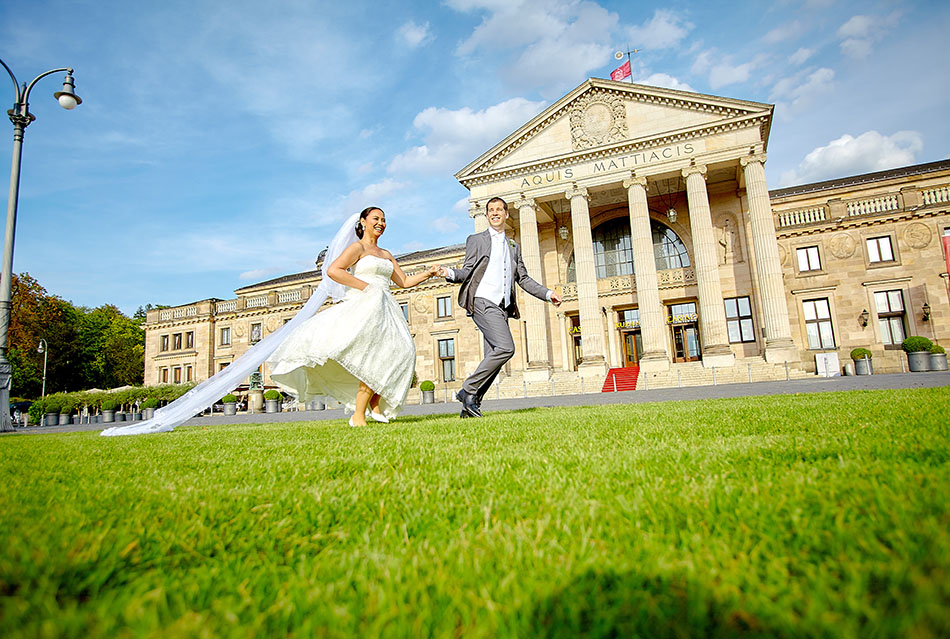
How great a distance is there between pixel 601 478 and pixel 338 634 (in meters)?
1.34

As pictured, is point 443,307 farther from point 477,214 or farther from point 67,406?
point 67,406

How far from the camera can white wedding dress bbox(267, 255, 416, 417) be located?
5.71 metres

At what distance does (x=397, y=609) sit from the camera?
93cm

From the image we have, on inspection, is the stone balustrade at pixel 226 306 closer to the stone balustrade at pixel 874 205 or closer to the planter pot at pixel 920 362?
the stone balustrade at pixel 874 205

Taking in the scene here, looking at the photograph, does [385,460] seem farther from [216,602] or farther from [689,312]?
[689,312]

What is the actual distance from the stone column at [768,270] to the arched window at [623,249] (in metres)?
5.87

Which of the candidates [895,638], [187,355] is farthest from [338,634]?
[187,355]

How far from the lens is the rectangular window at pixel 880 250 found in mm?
26453

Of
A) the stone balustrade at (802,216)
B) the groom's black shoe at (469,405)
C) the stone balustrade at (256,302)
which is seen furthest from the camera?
the stone balustrade at (256,302)

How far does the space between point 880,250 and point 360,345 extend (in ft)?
102

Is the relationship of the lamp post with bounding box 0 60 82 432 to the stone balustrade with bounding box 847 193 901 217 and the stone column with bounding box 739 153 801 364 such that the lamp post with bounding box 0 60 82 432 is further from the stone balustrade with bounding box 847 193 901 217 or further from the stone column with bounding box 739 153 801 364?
the stone balustrade with bounding box 847 193 901 217

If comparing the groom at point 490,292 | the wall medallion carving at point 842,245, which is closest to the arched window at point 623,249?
the wall medallion carving at point 842,245

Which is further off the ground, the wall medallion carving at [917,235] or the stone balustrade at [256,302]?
the stone balustrade at [256,302]

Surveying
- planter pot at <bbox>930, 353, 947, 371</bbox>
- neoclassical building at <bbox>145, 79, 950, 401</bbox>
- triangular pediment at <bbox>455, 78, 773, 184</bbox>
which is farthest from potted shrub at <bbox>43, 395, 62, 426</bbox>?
planter pot at <bbox>930, 353, 947, 371</bbox>
